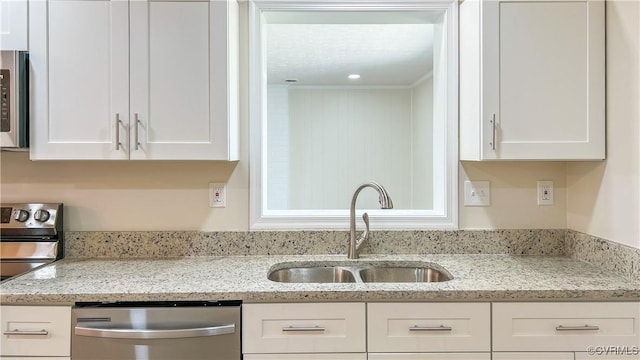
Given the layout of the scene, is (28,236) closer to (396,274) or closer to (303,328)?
(303,328)

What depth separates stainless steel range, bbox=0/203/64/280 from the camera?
1.83m

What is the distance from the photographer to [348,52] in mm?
3777

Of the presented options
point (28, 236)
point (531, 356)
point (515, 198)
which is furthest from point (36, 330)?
point (515, 198)

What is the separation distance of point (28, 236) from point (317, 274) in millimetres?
1314

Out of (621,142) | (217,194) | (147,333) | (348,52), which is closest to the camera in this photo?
(147,333)

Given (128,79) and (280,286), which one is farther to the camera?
(128,79)

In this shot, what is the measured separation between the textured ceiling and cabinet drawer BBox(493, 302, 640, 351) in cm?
216

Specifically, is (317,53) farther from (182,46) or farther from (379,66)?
(182,46)

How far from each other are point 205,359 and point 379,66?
370 centimetres

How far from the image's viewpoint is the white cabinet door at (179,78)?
1672mm

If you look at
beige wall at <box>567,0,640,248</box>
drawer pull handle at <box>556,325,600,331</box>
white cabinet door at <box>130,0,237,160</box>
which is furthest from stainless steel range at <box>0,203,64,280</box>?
beige wall at <box>567,0,640,248</box>

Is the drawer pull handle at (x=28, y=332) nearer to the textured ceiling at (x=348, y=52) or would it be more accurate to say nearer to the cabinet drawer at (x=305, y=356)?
the cabinet drawer at (x=305, y=356)

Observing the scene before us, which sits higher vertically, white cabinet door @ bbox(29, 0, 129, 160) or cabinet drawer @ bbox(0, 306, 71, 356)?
white cabinet door @ bbox(29, 0, 129, 160)

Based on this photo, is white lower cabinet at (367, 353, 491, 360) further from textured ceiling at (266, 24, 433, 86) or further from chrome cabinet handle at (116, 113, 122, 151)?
textured ceiling at (266, 24, 433, 86)
